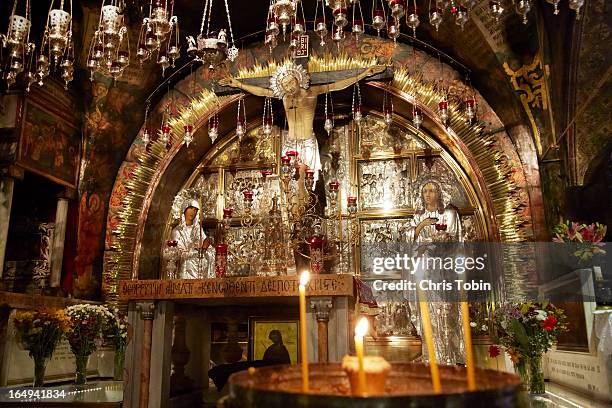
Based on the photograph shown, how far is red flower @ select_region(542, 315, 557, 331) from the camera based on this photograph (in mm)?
4848

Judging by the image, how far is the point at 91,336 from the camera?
581 centimetres

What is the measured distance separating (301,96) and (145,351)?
15.3 ft

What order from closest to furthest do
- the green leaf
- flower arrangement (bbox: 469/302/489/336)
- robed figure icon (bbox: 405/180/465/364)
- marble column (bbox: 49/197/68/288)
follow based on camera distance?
the green leaf
robed figure icon (bbox: 405/180/465/364)
flower arrangement (bbox: 469/302/489/336)
marble column (bbox: 49/197/68/288)

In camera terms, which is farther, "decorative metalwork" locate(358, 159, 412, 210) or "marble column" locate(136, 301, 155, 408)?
"decorative metalwork" locate(358, 159, 412, 210)

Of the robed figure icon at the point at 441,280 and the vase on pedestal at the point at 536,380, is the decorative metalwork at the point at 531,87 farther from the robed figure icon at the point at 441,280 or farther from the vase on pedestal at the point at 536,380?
the vase on pedestal at the point at 536,380

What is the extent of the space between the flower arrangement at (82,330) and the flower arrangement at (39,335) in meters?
0.13

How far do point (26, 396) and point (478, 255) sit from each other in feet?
18.5

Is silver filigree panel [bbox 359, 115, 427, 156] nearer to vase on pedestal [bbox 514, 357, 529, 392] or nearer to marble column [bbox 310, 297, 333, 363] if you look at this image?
vase on pedestal [bbox 514, 357, 529, 392]

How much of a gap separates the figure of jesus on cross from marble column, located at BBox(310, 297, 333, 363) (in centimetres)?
385

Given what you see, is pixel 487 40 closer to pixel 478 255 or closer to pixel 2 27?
pixel 478 255

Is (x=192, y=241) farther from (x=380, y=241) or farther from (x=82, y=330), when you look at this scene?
(x=380, y=241)

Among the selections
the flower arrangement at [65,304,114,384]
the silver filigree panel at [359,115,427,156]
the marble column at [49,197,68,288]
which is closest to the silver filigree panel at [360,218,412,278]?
the silver filigree panel at [359,115,427,156]

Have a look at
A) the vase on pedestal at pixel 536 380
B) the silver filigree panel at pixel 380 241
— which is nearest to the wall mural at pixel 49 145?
the silver filigree panel at pixel 380 241

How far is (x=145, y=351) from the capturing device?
384cm
